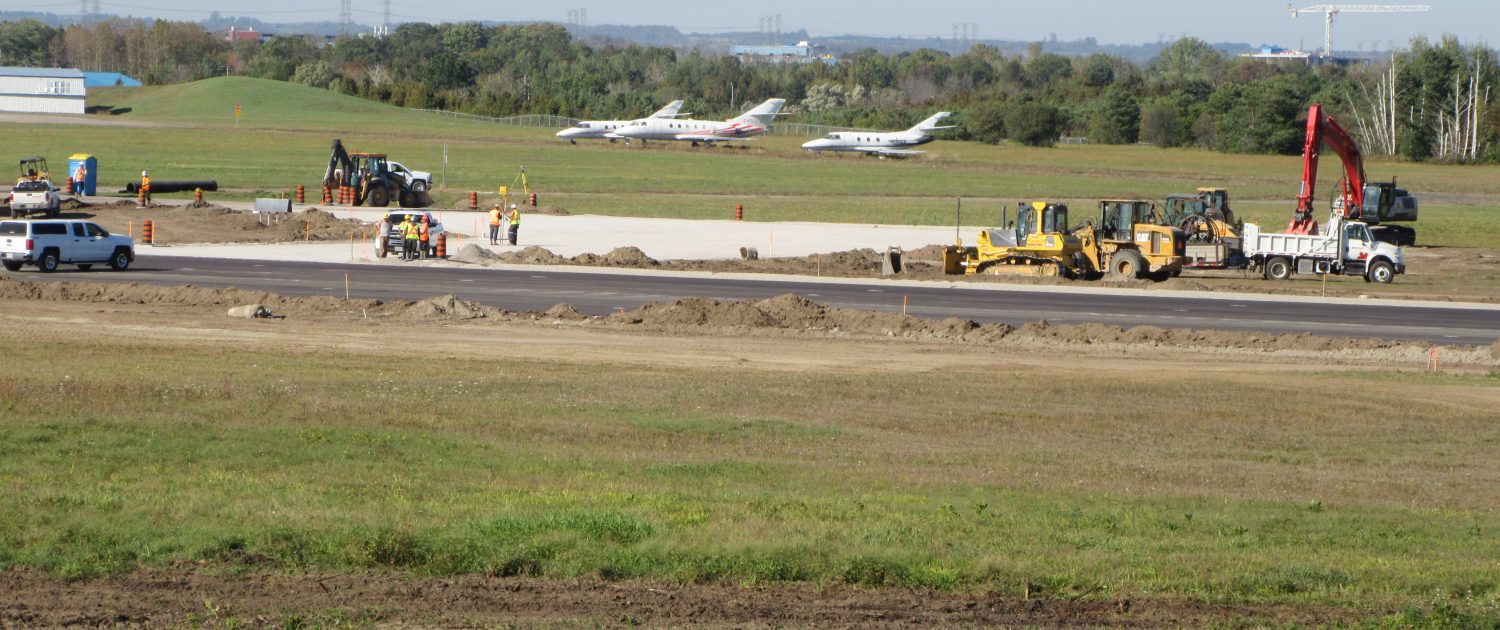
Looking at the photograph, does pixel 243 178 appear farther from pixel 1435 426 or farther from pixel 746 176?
pixel 1435 426

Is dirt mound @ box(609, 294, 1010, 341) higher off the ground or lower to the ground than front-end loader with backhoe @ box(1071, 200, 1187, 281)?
lower

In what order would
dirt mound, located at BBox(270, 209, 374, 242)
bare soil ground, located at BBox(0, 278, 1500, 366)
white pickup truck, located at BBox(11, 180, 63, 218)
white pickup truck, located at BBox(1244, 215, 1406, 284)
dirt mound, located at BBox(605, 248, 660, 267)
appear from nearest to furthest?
bare soil ground, located at BBox(0, 278, 1500, 366) → white pickup truck, located at BBox(1244, 215, 1406, 284) → dirt mound, located at BBox(605, 248, 660, 267) → dirt mound, located at BBox(270, 209, 374, 242) → white pickup truck, located at BBox(11, 180, 63, 218)

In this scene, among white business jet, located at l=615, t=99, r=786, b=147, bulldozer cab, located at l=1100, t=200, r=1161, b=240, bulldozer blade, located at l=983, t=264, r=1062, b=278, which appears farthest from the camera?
white business jet, located at l=615, t=99, r=786, b=147

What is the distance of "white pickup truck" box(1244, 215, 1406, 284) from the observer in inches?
1844

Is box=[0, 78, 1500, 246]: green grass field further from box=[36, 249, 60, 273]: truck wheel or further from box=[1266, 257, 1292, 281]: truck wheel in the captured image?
box=[36, 249, 60, 273]: truck wheel

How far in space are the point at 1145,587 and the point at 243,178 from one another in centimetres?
8839

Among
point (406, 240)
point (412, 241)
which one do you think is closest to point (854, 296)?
point (412, 241)

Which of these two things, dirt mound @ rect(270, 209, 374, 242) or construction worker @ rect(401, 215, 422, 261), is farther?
dirt mound @ rect(270, 209, 374, 242)

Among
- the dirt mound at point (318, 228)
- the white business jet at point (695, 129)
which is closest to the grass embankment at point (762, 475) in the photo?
the dirt mound at point (318, 228)

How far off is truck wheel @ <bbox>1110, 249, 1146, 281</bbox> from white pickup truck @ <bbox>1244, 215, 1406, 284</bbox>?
4.74 metres

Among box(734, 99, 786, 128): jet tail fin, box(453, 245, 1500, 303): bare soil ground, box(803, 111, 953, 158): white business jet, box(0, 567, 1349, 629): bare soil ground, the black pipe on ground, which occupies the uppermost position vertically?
box(734, 99, 786, 128): jet tail fin

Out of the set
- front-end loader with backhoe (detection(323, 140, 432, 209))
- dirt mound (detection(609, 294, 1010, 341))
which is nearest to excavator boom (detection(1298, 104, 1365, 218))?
dirt mound (detection(609, 294, 1010, 341))

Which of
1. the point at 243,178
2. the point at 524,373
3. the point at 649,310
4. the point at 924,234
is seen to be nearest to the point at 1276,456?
the point at 524,373

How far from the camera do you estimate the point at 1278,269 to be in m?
47.7
